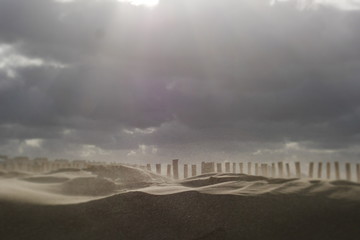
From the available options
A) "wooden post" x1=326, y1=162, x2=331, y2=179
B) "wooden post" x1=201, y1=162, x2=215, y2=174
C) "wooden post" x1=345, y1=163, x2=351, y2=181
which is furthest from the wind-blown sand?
"wooden post" x1=201, y1=162, x2=215, y2=174

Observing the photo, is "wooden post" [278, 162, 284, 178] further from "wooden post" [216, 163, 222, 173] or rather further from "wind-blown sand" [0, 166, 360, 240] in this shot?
"wind-blown sand" [0, 166, 360, 240]

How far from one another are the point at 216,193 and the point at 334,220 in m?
1.38

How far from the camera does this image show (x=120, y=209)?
435 cm

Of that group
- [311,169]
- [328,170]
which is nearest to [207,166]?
[311,169]

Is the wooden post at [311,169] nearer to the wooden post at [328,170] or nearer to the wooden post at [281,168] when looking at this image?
the wooden post at [328,170]

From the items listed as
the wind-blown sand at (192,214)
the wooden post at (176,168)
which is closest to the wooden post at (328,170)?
the wooden post at (176,168)

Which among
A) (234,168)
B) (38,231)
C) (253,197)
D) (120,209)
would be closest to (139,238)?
(120,209)

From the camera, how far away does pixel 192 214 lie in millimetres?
4238

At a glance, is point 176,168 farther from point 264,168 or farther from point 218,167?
point 264,168

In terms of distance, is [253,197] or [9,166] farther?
[9,166]

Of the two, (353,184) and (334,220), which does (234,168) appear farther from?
(334,220)

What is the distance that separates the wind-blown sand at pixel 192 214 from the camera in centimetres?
389

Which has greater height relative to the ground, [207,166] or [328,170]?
[207,166]

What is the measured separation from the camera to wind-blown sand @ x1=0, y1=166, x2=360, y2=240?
389 cm
